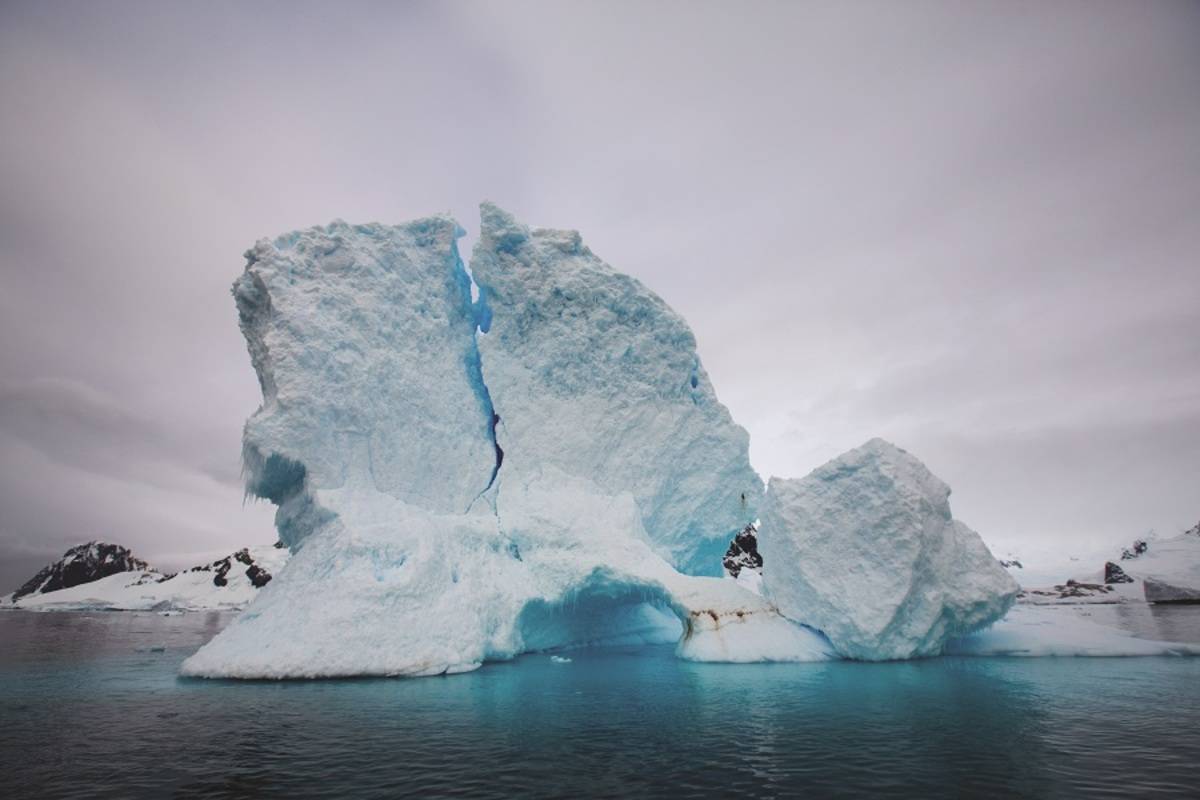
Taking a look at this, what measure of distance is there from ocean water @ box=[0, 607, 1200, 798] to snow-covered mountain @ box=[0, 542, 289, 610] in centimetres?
9285

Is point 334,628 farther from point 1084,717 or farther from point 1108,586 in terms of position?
point 1108,586

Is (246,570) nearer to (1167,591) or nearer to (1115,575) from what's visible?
(1167,591)

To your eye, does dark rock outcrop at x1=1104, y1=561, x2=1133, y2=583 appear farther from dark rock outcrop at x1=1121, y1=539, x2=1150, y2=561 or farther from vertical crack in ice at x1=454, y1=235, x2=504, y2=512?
vertical crack in ice at x1=454, y1=235, x2=504, y2=512

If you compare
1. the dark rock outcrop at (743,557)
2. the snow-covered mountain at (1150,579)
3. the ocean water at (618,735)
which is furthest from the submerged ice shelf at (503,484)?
the snow-covered mountain at (1150,579)

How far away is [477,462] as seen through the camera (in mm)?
23891

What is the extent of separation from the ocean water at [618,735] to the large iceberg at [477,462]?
225 cm

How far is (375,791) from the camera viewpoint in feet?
23.1

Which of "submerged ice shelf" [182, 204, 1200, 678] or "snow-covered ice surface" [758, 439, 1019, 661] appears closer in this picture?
"submerged ice shelf" [182, 204, 1200, 678]

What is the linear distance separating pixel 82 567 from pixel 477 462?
14321 centimetres

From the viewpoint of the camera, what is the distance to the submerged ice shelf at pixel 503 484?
17109mm

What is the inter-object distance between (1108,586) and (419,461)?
3633 inches

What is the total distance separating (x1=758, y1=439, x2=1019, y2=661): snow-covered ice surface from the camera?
17.4 m

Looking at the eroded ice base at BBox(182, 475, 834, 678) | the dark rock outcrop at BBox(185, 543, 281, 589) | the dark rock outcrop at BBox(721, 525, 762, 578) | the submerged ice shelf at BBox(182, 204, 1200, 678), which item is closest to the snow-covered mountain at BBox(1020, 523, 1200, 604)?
the dark rock outcrop at BBox(721, 525, 762, 578)

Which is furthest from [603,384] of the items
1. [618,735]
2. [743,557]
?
[743,557]
